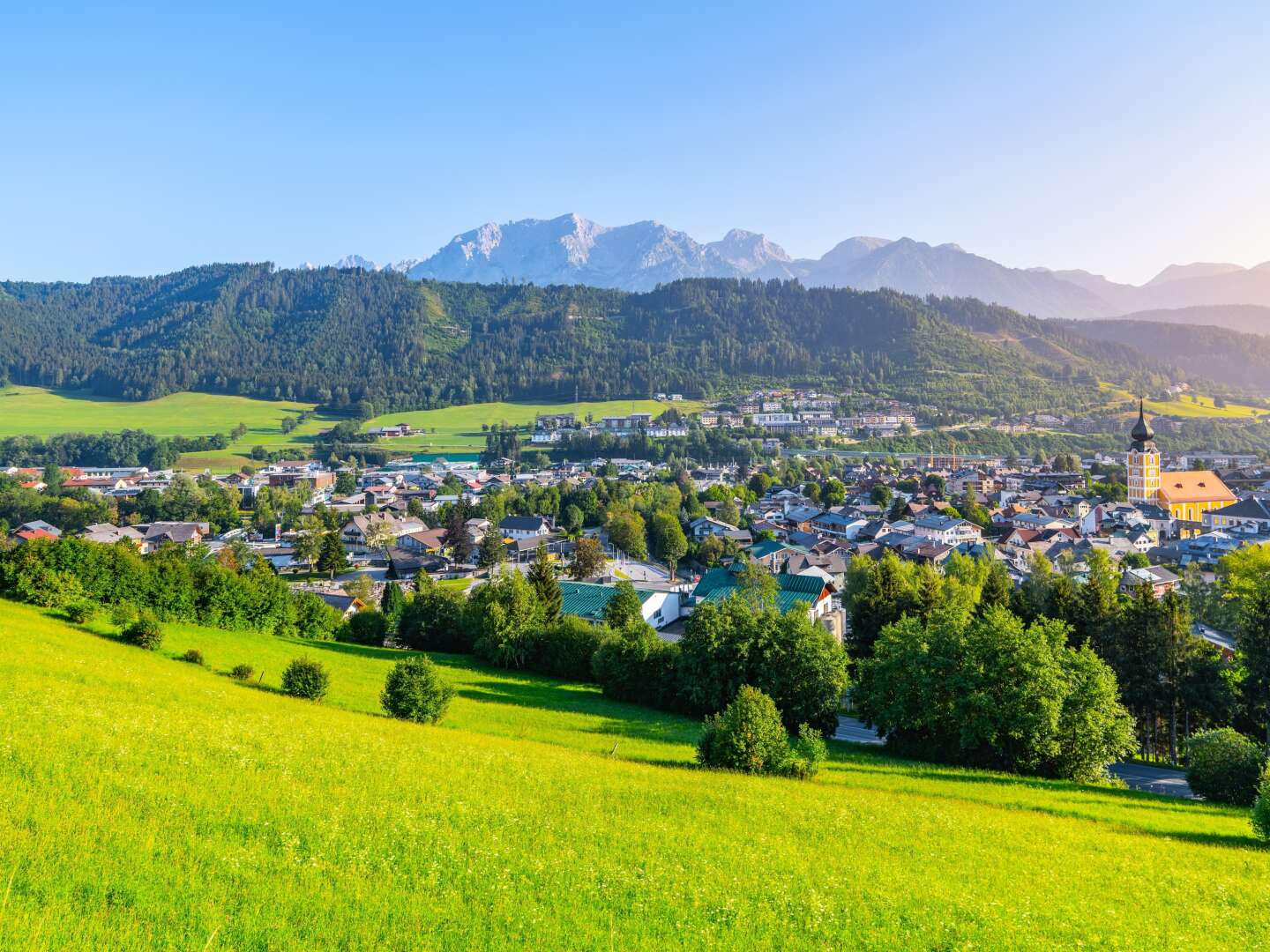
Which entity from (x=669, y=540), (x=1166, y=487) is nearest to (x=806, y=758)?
(x=669, y=540)

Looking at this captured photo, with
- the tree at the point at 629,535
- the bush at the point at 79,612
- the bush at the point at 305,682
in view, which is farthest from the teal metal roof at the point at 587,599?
the bush at the point at 79,612

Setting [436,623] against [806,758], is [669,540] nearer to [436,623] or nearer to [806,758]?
[436,623]

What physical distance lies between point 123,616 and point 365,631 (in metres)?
14.8

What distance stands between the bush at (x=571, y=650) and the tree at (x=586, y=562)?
2260 cm

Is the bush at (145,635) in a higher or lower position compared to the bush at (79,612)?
lower

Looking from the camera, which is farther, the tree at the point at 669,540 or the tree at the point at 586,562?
the tree at the point at 669,540

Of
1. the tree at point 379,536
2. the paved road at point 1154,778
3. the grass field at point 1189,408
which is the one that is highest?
the grass field at point 1189,408

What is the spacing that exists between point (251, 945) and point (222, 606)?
3248cm

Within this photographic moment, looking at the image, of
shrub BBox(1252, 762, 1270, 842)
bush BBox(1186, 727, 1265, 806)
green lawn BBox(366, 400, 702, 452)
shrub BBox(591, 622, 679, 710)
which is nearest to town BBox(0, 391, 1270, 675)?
shrub BBox(591, 622, 679, 710)

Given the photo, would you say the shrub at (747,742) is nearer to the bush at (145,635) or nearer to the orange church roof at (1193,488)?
the bush at (145,635)

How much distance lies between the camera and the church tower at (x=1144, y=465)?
92875 mm

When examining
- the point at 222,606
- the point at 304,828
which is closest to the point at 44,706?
the point at 304,828

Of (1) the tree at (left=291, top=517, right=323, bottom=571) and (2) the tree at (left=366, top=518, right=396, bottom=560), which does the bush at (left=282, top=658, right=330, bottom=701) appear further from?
(2) the tree at (left=366, top=518, right=396, bottom=560)

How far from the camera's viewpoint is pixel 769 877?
419 inches
